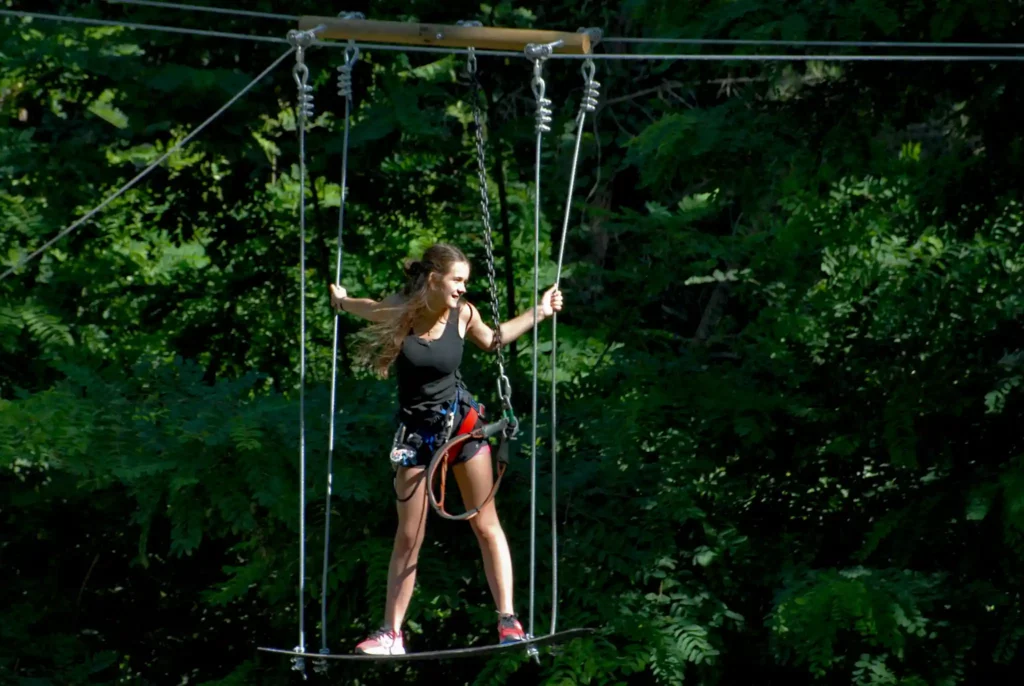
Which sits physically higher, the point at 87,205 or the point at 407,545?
the point at 87,205

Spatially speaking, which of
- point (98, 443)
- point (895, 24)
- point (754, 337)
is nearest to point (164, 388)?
point (98, 443)

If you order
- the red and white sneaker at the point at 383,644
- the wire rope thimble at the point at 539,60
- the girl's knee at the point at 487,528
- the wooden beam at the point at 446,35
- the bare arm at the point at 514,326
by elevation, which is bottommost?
the red and white sneaker at the point at 383,644

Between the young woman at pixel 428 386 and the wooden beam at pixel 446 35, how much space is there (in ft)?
2.43

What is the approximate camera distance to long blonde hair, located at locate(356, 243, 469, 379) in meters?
4.77

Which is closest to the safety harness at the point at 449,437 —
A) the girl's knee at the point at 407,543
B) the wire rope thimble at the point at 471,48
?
the girl's knee at the point at 407,543

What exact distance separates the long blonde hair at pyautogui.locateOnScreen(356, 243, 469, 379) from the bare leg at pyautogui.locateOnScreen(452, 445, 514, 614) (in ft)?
1.50

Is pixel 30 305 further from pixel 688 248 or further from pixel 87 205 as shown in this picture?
pixel 688 248

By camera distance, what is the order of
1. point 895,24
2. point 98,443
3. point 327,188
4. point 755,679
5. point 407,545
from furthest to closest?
point 327,188
point 755,679
point 98,443
point 895,24
point 407,545

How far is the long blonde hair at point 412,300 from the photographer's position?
15.6 ft

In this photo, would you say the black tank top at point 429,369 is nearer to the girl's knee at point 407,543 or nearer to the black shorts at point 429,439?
the black shorts at point 429,439

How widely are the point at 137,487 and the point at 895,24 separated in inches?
162

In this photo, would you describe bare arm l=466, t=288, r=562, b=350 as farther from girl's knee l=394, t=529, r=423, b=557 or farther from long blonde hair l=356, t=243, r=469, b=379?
girl's knee l=394, t=529, r=423, b=557

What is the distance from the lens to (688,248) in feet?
26.7

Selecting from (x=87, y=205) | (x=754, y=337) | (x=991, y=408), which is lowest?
(x=991, y=408)
